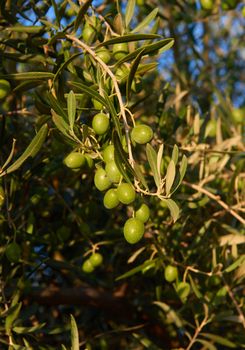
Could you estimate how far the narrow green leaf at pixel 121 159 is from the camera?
100 centimetres

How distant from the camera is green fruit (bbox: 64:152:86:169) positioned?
1.10 meters

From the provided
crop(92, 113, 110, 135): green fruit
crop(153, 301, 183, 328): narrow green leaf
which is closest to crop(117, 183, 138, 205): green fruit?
crop(92, 113, 110, 135): green fruit

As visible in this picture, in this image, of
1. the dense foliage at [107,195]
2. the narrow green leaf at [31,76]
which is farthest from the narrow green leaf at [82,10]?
the narrow green leaf at [31,76]

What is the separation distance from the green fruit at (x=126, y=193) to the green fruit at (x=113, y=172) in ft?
0.05

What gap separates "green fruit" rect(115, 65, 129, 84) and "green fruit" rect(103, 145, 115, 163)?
15cm

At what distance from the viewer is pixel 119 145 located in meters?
1.01

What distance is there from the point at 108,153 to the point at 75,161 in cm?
7

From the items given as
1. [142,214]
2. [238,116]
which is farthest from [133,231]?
[238,116]

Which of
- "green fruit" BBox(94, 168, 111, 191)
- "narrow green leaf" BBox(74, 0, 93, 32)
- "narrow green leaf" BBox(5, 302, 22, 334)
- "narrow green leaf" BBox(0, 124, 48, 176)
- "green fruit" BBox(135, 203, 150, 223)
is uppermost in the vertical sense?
"narrow green leaf" BBox(74, 0, 93, 32)

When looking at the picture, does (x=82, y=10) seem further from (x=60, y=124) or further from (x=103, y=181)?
(x=103, y=181)

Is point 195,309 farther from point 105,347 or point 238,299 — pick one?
point 105,347

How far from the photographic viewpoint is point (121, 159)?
1021 mm

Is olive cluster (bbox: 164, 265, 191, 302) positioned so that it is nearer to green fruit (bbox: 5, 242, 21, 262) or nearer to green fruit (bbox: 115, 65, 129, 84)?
green fruit (bbox: 5, 242, 21, 262)

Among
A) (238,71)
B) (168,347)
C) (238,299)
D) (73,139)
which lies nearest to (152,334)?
(168,347)
